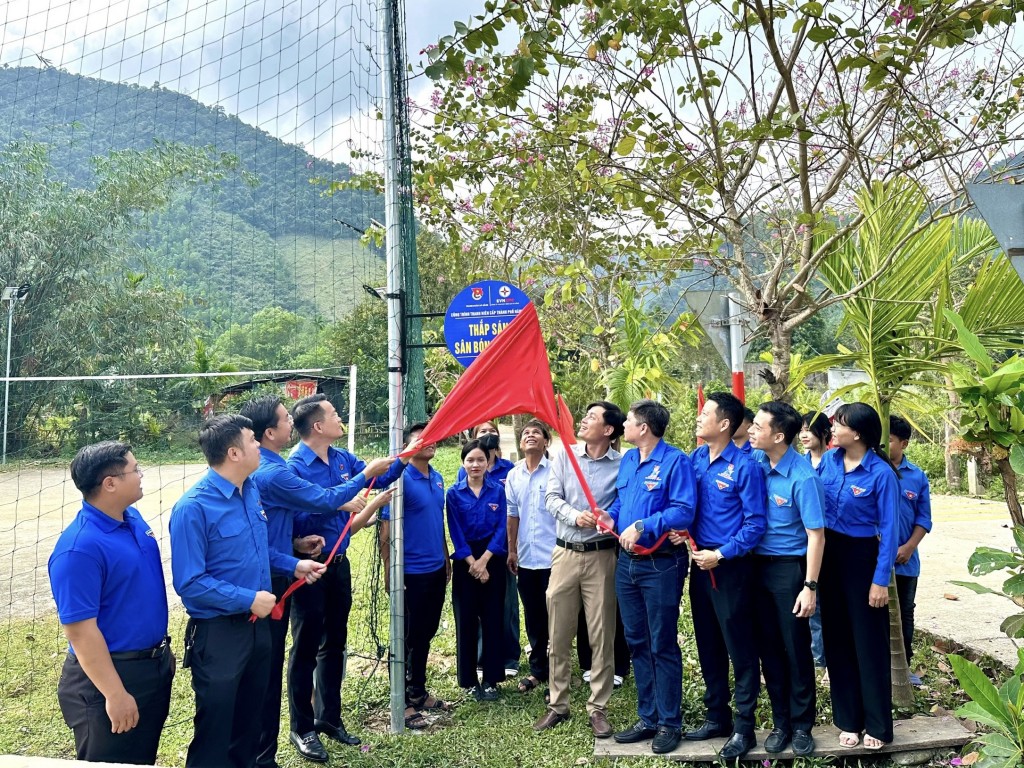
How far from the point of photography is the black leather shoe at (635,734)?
12.5 feet

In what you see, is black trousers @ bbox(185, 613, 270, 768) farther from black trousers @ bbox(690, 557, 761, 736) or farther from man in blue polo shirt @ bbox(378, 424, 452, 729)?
black trousers @ bbox(690, 557, 761, 736)

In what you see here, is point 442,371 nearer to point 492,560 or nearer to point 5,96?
point 5,96

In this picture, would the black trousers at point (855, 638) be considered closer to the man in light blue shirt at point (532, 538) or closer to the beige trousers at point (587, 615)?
the beige trousers at point (587, 615)

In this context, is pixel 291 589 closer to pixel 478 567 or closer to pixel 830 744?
pixel 478 567

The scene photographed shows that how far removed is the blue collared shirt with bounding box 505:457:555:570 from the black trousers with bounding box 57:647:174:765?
7.27ft

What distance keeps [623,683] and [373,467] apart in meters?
2.17

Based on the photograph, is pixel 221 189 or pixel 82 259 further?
pixel 82 259

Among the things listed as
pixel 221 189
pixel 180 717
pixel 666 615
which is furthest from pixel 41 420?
pixel 666 615

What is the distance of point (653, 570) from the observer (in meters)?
3.76

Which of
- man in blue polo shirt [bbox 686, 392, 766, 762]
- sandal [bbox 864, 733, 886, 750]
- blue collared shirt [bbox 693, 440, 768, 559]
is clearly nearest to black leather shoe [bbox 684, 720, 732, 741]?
man in blue polo shirt [bbox 686, 392, 766, 762]

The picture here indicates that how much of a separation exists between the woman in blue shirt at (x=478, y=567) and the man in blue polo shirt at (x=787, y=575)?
1555 mm

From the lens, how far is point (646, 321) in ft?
25.5

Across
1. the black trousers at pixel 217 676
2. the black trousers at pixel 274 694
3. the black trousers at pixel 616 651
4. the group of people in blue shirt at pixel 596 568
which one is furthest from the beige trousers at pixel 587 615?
the black trousers at pixel 217 676

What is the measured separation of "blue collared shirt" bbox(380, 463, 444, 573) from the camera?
4.30 metres
